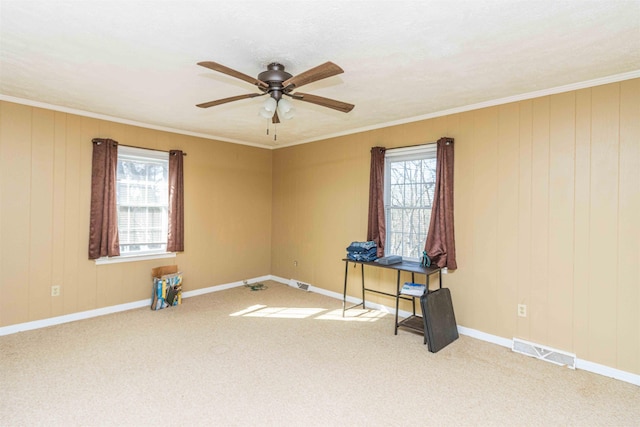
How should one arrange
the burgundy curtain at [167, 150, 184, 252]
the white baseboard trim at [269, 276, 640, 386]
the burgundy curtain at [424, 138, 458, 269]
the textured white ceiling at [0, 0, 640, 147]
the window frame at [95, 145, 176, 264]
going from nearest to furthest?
the textured white ceiling at [0, 0, 640, 147] < the white baseboard trim at [269, 276, 640, 386] < the burgundy curtain at [424, 138, 458, 269] < the window frame at [95, 145, 176, 264] < the burgundy curtain at [167, 150, 184, 252]

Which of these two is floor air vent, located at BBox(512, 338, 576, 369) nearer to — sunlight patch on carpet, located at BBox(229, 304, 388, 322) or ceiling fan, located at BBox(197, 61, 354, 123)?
sunlight patch on carpet, located at BBox(229, 304, 388, 322)

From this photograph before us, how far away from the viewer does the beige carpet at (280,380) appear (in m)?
2.30

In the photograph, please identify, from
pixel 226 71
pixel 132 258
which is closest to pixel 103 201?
pixel 132 258

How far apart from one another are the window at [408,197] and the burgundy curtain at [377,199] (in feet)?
0.46

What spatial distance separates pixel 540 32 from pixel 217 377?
3.54 m

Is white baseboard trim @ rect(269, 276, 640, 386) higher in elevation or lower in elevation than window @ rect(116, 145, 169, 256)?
lower

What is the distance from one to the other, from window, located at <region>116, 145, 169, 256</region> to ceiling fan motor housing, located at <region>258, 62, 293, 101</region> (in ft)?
9.79

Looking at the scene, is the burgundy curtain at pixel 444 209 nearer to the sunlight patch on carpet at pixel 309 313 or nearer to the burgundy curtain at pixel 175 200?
the sunlight patch on carpet at pixel 309 313

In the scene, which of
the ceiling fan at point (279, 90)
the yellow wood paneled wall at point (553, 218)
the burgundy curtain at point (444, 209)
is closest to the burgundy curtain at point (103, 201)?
the ceiling fan at point (279, 90)

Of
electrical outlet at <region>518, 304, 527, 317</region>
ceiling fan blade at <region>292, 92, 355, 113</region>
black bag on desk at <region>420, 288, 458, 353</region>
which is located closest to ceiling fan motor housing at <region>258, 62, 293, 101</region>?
ceiling fan blade at <region>292, 92, 355, 113</region>

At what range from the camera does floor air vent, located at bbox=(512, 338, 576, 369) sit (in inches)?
120

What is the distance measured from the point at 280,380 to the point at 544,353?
2.54 metres

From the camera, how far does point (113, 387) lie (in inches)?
103

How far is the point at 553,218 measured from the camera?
10.5 feet
